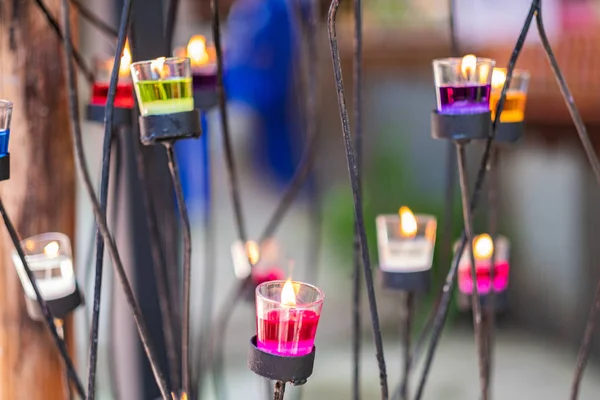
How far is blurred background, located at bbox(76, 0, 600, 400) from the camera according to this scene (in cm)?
130

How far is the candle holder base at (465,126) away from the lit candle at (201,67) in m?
0.25

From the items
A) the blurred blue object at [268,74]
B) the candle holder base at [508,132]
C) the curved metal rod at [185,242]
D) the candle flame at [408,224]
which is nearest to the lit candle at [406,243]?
the candle flame at [408,224]

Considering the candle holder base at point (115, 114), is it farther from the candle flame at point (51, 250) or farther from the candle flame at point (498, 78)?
the candle flame at point (498, 78)

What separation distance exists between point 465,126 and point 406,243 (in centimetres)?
23

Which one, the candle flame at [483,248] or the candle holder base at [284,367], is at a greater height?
the candle holder base at [284,367]

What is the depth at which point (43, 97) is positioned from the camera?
68 cm

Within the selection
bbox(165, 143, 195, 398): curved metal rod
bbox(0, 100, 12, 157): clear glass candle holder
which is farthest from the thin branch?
bbox(0, 100, 12, 157): clear glass candle holder

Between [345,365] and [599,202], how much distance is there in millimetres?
627

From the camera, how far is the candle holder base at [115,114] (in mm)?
527

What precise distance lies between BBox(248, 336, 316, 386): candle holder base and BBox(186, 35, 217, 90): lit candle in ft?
0.96

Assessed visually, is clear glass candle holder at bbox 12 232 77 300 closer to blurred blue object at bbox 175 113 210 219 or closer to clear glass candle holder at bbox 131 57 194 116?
clear glass candle holder at bbox 131 57 194 116

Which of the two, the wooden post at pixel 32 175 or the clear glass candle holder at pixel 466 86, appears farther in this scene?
the wooden post at pixel 32 175

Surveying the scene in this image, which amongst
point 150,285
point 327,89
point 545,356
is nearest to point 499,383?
point 545,356

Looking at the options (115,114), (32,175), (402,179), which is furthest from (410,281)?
(402,179)
